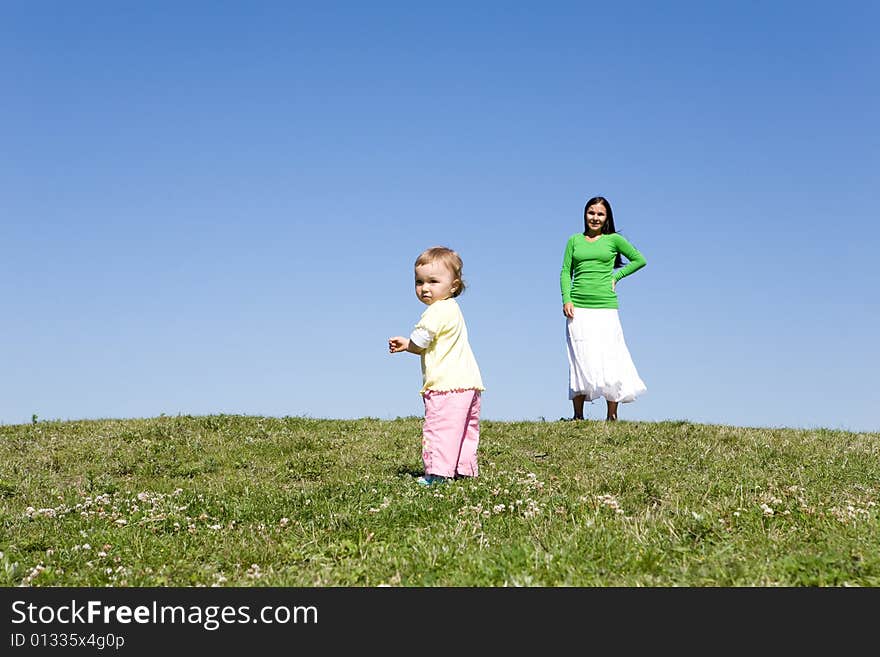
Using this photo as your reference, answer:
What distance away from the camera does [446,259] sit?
11727 mm

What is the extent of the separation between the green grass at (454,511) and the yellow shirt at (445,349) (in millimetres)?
1396

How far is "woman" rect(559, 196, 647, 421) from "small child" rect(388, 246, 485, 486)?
8.62 metres

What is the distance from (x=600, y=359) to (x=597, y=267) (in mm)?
2248

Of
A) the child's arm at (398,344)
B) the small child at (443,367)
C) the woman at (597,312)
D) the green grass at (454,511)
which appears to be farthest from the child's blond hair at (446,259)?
the woman at (597,312)

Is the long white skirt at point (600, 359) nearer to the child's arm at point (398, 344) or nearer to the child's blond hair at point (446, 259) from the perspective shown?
the child's blond hair at point (446, 259)

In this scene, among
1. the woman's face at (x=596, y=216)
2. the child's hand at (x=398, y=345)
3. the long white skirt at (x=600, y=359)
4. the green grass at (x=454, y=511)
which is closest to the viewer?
the green grass at (x=454, y=511)

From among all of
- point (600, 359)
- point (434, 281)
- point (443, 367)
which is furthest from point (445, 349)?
point (600, 359)

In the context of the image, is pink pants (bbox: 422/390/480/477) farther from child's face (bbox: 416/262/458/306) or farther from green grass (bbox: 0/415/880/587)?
child's face (bbox: 416/262/458/306)

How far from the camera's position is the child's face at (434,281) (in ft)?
38.2

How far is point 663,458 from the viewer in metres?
14.1

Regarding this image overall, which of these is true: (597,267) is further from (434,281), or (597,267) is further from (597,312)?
(434,281)
